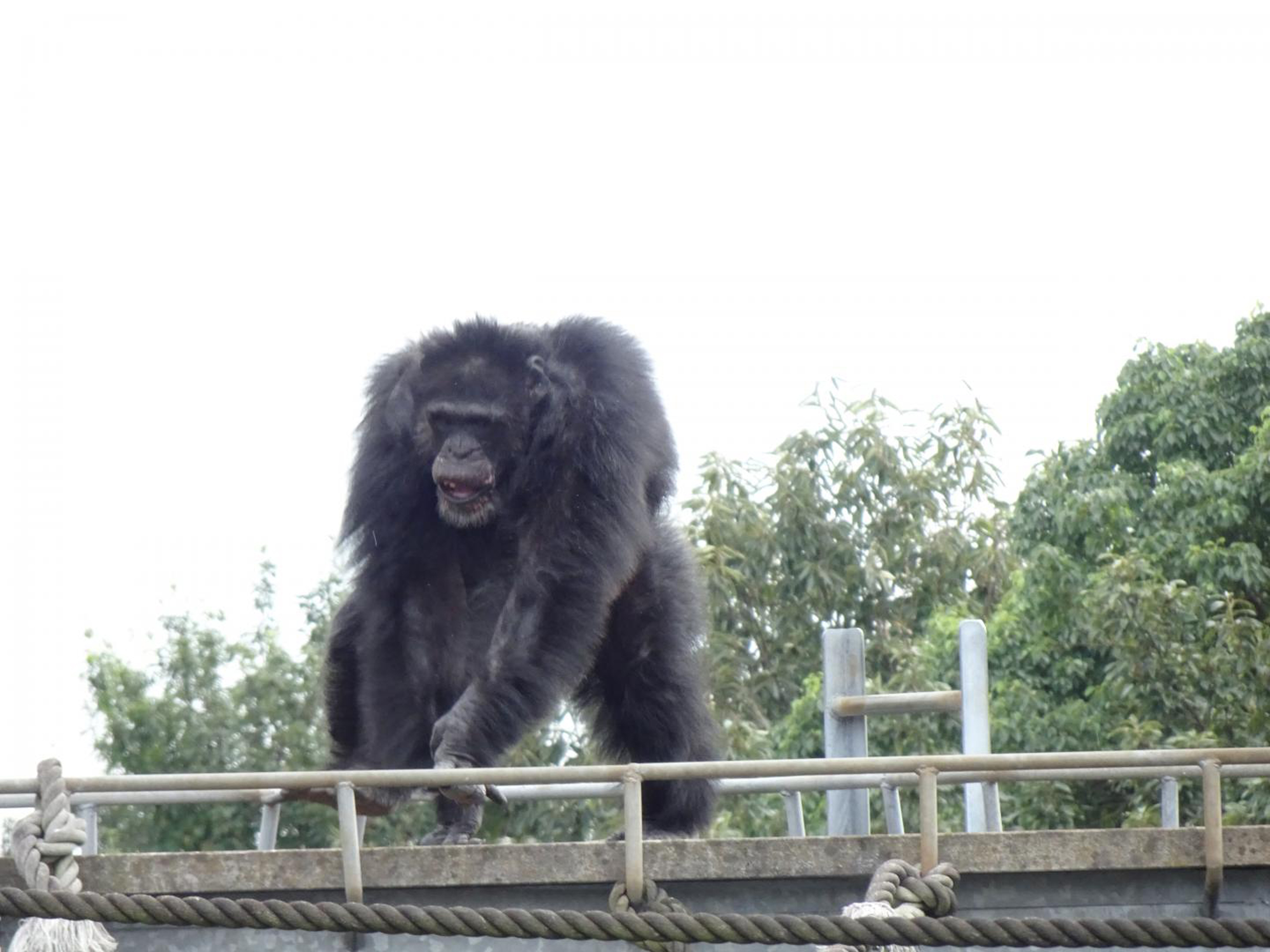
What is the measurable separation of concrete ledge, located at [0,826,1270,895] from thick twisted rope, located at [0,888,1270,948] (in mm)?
788

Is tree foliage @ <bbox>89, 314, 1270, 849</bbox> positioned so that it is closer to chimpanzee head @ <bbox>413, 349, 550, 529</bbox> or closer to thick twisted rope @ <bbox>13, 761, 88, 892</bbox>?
chimpanzee head @ <bbox>413, 349, 550, 529</bbox>

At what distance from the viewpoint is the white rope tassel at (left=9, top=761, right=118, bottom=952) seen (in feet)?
14.3

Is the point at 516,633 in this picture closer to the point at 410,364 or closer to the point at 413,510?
the point at 413,510

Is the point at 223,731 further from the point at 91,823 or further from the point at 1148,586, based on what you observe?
the point at 91,823

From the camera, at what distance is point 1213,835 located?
4758 mm

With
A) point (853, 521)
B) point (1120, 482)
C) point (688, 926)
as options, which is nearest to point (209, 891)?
point (688, 926)

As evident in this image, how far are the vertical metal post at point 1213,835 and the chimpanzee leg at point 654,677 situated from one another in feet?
9.08

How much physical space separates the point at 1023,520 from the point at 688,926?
14094 mm

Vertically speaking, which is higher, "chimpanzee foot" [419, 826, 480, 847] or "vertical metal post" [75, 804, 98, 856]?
"vertical metal post" [75, 804, 98, 856]

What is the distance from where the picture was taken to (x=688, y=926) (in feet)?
12.8

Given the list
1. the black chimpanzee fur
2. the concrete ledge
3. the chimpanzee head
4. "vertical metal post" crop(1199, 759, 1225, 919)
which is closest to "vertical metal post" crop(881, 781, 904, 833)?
the black chimpanzee fur

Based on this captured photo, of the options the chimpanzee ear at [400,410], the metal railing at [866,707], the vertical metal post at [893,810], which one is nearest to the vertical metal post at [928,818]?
the vertical metal post at [893,810]

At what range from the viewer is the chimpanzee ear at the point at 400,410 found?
744 cm

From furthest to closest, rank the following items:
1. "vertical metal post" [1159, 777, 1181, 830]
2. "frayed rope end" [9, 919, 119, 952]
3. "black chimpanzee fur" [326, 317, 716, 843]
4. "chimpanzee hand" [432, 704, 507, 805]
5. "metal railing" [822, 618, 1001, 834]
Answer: "metal railing" [822, 618, 1001, 834] < "black chimpanzee fur" [326, 317, 716, 843] < "chimpanzee hand" [432, 704, 507, 805] < "vertical metal post" [1159, 777, 1181, 830] < "frayed rope end" [9, 919, 119, 952]
